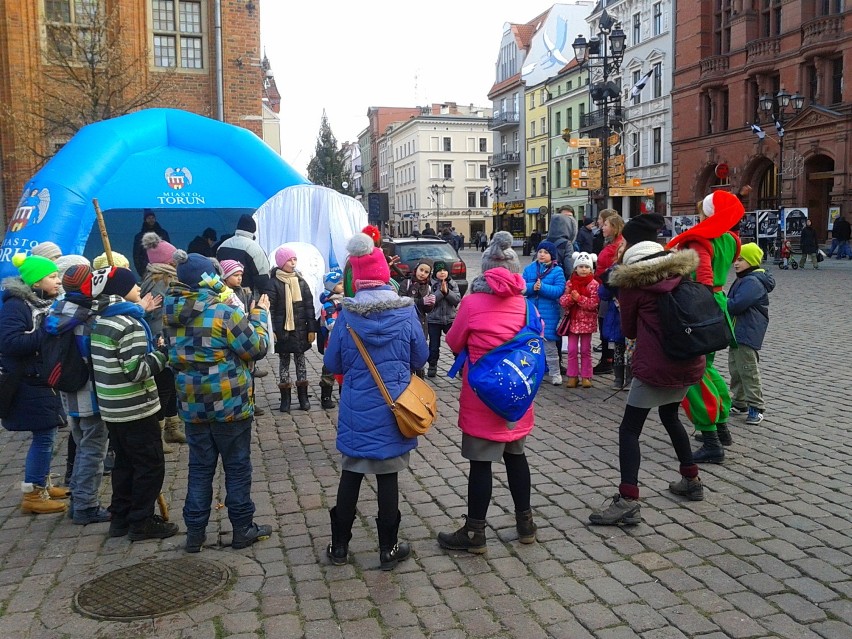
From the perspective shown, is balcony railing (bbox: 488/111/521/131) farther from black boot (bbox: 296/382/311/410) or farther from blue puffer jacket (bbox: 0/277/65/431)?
blue puffer jacket (bbox: 0/277/65/431)

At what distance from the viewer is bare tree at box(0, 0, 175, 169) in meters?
15.9

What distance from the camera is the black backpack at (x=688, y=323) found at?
460 cm

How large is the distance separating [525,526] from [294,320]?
4.17 metres

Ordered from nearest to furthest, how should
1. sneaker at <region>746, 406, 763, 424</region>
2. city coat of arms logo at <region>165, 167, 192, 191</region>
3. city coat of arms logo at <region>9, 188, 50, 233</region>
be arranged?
sneaker at <region>746, 406, 763, 424</region>
city coat of arms logo at <region>9, 188, 50, 233</region>
city coat of arms logo at <region>165, 167, 192, 191</region>

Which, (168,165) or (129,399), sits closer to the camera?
(129,399)

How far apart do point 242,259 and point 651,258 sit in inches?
217

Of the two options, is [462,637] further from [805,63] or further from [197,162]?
[805,63]

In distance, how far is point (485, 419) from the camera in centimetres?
437

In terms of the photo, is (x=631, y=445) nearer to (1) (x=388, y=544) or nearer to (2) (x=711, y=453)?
(2) (x=711, y=453)

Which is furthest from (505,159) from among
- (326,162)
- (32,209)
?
(32,209)

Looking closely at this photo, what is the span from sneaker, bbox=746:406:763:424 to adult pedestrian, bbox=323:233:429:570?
13.7 feet

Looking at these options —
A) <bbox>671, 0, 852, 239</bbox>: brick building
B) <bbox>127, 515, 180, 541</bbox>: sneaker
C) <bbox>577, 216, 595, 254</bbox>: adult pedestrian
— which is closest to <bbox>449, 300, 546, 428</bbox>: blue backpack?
<bbox>127, 515, 180, 541</bbox>: sneaker

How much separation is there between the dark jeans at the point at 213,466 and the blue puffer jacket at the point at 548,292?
203 inches

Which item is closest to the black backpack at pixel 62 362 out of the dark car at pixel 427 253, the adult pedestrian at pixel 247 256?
the adult pedestrian at pixel 247 256
